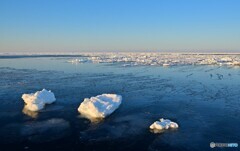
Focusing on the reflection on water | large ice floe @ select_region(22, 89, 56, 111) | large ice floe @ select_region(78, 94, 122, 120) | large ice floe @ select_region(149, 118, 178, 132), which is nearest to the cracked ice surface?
large ice floe @ select_region(22, 89, 56, 111)

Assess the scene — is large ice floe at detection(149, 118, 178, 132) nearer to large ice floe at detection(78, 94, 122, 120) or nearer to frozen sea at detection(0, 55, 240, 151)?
frozen sea at detection(0, 55, 240, 151)

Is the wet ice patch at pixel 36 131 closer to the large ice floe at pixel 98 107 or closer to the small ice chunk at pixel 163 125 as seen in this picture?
the large ice floe at pixel 98 107

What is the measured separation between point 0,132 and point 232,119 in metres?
9.52

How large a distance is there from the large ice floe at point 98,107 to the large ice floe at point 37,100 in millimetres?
2275

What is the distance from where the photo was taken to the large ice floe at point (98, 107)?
42.5 ft

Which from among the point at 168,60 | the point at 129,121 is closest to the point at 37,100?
the point at 129,121

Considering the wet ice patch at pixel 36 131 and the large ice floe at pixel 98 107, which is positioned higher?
the large ice floe at pixel 98 107

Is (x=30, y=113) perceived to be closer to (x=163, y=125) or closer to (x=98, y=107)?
(x=98, y=107)

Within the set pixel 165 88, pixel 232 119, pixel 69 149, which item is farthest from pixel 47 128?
pixel 165 88

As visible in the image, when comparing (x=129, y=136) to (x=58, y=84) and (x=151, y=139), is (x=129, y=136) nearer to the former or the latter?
(x=151, y=139)

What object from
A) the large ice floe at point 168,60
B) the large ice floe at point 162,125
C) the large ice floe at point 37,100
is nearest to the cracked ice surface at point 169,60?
the large ice floe at point 168,60

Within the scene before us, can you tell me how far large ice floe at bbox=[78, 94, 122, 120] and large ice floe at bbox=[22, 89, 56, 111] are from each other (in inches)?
89.6

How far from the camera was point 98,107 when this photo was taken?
43.5 feet

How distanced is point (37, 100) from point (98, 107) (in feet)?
11.7
